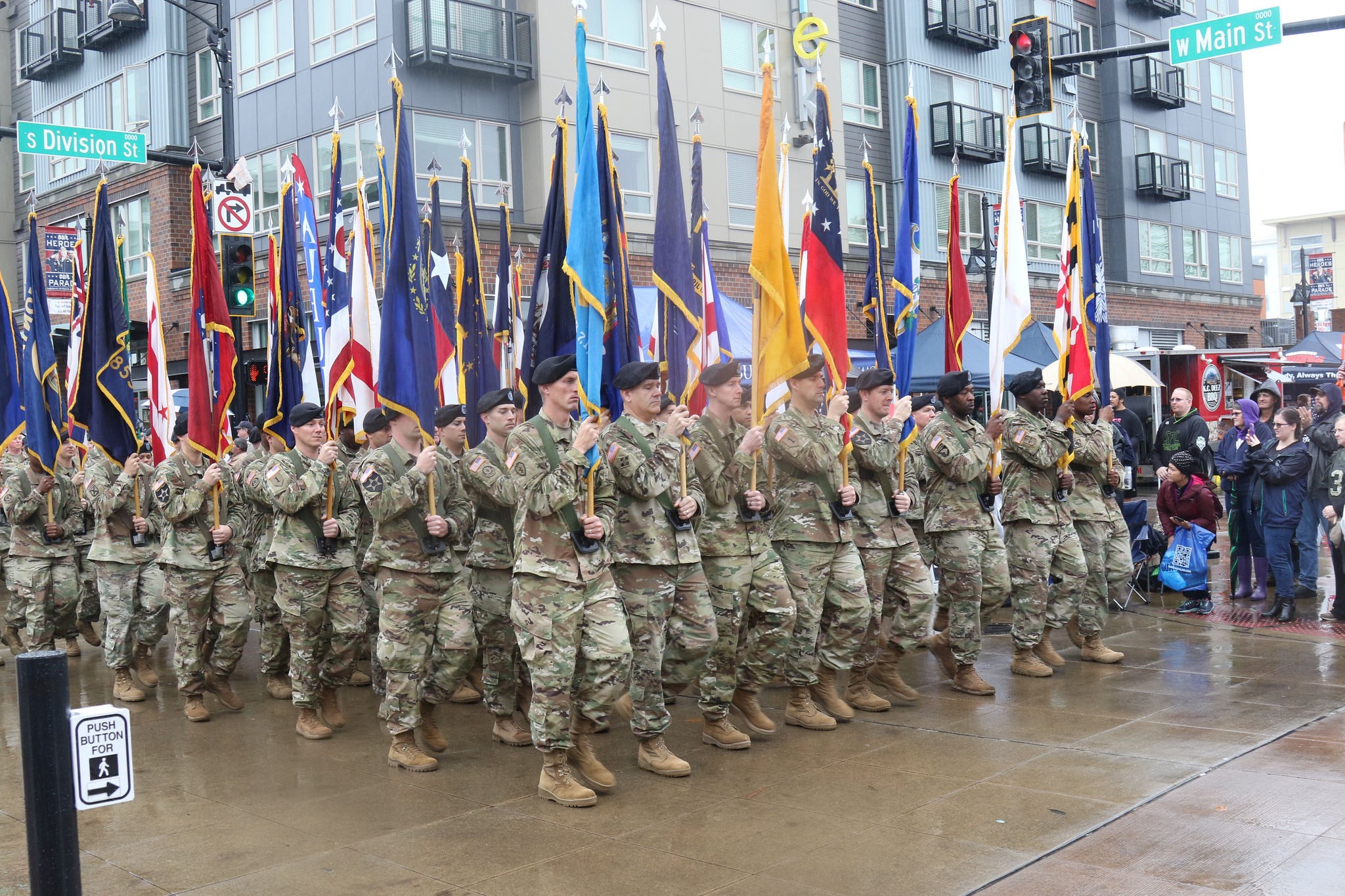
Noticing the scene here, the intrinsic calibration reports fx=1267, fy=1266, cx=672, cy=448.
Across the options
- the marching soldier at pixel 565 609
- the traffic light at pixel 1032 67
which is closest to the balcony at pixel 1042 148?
the traffic light at pixel 1032 67

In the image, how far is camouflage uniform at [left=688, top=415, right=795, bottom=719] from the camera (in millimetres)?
7156

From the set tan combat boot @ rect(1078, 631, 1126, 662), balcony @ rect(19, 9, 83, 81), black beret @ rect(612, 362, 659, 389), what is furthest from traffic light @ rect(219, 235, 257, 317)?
balcony @ rect(19, 9, 83, 81)

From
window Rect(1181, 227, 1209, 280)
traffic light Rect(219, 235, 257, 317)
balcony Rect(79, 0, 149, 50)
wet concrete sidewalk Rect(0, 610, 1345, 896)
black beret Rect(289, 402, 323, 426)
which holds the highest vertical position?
balcony Rect(79, 0, 149, 50)

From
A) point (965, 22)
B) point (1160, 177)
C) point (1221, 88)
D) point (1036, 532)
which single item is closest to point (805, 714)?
point (1036, 532)

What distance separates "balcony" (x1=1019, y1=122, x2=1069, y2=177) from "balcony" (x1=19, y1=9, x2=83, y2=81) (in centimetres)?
2380

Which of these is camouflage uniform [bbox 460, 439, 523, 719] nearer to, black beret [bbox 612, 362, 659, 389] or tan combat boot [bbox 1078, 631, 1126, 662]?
black beret [bbox 612, 362, 659, 389]

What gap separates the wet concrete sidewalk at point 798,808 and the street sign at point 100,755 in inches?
68.1

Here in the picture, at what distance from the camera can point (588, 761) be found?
6.47 m

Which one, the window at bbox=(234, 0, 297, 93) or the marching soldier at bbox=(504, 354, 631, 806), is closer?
the marching soldier at bbox=(504, 354, 631, 806)

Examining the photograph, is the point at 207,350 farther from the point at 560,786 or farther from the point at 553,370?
the point at 560,786

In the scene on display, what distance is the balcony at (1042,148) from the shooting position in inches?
1334

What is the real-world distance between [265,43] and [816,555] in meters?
22.1

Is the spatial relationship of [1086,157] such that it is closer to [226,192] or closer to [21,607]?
[226,192]

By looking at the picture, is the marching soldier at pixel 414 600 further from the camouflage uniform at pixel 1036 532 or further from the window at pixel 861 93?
the window at pixel 861 93
